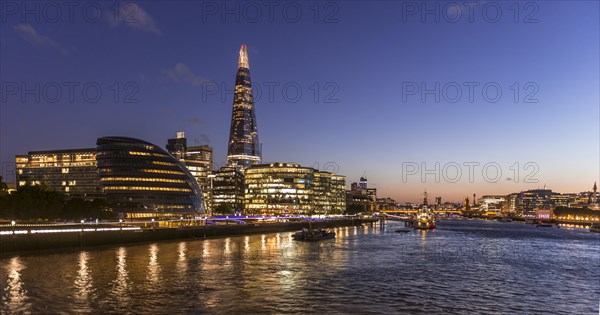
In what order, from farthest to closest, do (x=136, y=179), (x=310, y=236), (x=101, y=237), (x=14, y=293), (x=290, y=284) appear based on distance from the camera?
(x=136, y=179), (x=310, y=236), (x=101, y=237), (x=290, y=284), (x=14, y=293)

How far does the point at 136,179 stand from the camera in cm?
16775

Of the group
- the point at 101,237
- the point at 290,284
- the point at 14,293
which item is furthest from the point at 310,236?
the point at 14,293

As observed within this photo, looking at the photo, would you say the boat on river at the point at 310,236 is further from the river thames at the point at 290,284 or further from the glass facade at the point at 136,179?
the glass facade at the point at 136,179

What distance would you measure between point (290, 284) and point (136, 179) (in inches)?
5283

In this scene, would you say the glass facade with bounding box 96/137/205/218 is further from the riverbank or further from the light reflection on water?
the light reflection on water

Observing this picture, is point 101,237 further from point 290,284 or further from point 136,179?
point 136,179

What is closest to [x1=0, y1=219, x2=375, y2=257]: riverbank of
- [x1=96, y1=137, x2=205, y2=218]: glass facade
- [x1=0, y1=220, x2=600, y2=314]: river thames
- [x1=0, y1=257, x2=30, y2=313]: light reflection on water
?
[x1=0, y1=220, x2=600, y2=314]: river thames

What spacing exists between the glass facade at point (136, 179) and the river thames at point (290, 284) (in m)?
98.5

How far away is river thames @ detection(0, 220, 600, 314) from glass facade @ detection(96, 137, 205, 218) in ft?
323

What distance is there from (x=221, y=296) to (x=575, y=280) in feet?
125

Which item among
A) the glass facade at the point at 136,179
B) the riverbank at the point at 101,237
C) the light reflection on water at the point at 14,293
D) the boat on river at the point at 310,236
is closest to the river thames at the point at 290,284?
the light reflection on water at the point at 14,293

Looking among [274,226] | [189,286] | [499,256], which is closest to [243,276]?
[189,286]

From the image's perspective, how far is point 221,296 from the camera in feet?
128

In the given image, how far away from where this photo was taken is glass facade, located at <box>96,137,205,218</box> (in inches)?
6614
